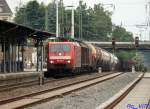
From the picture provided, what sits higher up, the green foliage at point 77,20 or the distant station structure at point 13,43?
the green foliage at point 77,20

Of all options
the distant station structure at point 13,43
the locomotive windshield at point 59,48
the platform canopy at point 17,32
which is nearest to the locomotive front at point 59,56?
the locomotive windshield at point 59,48

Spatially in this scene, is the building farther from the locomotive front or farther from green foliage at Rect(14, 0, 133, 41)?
the locomotive front

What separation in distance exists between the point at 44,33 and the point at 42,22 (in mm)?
94223

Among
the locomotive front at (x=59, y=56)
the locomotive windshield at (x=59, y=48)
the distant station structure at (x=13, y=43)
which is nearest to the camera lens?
the distant station structure at (x=13, y=43)

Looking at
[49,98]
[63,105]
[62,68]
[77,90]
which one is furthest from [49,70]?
[63,105]

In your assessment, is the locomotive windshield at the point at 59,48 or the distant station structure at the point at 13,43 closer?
the distant station structure at the point at 13,43

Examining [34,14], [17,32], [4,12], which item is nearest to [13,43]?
A: [17,32]

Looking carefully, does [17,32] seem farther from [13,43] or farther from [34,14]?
[34,14]

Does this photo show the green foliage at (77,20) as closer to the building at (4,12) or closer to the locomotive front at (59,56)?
the building at (4,12)

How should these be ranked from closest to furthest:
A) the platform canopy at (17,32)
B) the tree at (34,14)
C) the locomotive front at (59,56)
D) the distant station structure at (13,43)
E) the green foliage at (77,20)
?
1. the platform canopy at (17,32)
2. the distant station structure at (13,43)
3. the locomotive front at (59,56)
4. the green foliage at (77,20)
5. the tree at (34,14)

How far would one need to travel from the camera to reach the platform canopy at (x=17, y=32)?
33.9m

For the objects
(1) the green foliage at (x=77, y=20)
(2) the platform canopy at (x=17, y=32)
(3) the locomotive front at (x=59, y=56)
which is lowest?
(3) the locomotive front at (x=59, y=56)

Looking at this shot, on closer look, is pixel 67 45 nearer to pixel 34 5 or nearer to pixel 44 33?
pixel 44 33

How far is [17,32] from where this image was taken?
38.5 m
